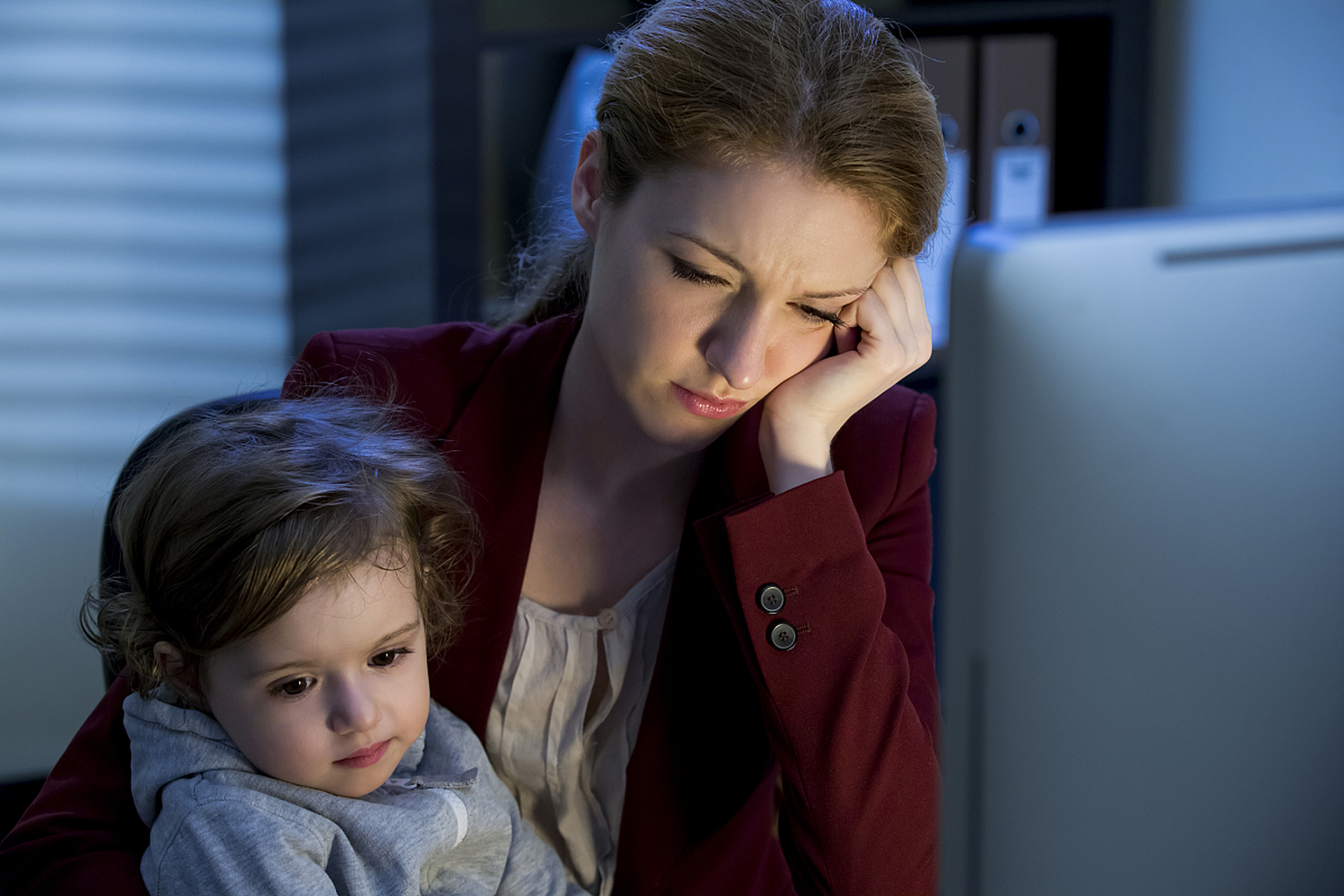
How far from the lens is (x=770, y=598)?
0.82m

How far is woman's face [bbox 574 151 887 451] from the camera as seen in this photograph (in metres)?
0.85

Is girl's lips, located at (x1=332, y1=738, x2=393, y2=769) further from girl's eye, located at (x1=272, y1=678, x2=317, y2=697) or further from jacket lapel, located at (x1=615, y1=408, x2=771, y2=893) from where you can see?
jacket lapel, located at (x1=615, y1=408, x2=771, y2=893)

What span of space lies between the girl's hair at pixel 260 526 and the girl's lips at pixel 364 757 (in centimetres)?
11

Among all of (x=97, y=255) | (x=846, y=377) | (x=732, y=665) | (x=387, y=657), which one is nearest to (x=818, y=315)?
(x=846, y=377)

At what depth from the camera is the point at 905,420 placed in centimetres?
105

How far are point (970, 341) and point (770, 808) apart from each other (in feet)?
2.41

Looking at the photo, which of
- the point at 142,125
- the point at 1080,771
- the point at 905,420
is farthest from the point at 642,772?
the point at 142,125

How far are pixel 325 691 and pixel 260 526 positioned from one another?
0.13 meters

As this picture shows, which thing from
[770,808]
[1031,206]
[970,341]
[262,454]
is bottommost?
[770,808]

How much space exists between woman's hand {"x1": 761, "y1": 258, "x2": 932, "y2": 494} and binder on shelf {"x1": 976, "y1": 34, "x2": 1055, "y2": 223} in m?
1.31

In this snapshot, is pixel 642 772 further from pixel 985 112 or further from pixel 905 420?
pixel 985 112

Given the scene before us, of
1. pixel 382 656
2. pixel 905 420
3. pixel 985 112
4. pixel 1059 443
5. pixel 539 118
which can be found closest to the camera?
pixel 1059 443

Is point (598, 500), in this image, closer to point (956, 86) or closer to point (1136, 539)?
point (1136, 539)

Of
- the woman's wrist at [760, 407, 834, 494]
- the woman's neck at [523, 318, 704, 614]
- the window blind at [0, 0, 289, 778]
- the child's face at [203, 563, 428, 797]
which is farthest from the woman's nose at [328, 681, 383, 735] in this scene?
the window blind at [0, 0, 289, 778]
